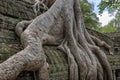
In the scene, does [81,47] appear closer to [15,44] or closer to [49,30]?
[49,30]

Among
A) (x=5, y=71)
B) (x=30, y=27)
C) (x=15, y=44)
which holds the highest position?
(x=30, y=27)

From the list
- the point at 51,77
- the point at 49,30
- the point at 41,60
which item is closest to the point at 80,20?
the point at 49,30

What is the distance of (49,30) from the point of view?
212 inches

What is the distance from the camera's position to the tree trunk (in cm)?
378

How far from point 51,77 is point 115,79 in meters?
3.87

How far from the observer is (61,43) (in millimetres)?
5793

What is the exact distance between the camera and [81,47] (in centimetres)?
605

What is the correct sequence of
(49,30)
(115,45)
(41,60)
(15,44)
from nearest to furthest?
(41,60)
(15,44)
(49,30)
(115,45)

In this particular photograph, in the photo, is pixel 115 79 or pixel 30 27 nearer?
pixel 30 27

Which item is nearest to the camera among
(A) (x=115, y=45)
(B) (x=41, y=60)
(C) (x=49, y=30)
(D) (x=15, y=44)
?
(B) (x=41, y=60)

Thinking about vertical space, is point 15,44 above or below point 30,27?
below

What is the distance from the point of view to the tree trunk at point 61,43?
12.4 ft

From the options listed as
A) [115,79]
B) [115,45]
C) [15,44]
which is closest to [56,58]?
[15,44]

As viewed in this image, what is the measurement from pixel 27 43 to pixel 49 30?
1.29 metres
